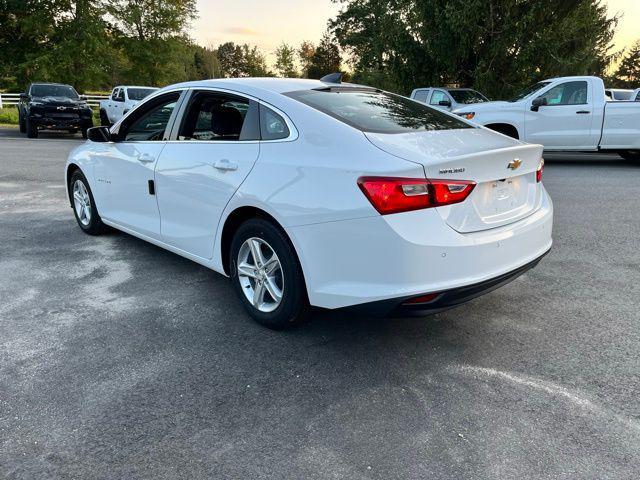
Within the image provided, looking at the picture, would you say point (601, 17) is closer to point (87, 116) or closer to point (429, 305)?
point (87, 116)

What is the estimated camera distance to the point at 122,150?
15.8ft

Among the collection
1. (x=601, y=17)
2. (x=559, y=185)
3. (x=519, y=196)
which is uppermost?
(x=601, y=17)

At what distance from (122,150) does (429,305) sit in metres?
3.31

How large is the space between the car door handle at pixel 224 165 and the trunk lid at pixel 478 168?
0.95 m

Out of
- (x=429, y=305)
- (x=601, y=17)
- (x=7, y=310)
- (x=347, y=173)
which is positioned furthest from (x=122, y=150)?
(x=601, y=17)

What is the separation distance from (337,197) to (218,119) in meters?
1.53

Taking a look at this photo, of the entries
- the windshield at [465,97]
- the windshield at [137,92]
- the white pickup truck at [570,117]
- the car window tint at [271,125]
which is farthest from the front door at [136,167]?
the windshield at [137,92]

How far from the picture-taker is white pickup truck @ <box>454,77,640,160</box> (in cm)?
1144

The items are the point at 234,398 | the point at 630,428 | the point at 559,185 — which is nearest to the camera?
the point at 630,428

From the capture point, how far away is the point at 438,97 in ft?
52.7

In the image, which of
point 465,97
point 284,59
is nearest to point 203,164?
point 465,97

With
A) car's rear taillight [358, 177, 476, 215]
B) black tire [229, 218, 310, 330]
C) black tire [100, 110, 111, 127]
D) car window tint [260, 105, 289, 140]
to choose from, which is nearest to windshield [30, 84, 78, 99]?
black tire [100, 110, 111, 127]

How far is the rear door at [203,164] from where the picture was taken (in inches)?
139

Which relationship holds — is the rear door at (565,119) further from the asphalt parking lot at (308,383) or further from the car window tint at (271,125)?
the car window tint at (271,125)
